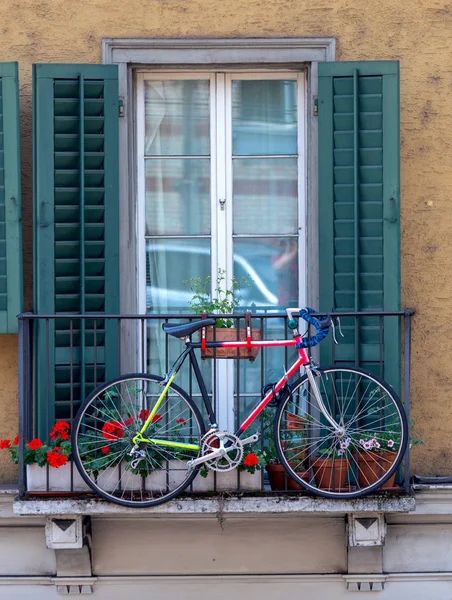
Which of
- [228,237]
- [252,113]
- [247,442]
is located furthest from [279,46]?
[247,442]

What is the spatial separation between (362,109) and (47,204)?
1.91 metres

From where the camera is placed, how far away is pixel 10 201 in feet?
20.8

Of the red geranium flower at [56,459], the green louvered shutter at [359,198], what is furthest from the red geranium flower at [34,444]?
the green louvered shutter at [359,198]

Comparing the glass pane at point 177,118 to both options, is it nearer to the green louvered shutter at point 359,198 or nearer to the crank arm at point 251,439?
the green louvered shutter at point 359,198

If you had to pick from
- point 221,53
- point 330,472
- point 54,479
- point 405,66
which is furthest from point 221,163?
point 54,479

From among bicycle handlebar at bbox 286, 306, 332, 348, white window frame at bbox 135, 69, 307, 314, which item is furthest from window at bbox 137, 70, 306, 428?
bicycle handlebar at bbox 286, 306, 332, 348

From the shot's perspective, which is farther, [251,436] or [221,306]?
[221,306]

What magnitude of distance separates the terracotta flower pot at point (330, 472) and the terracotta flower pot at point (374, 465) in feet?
0.33

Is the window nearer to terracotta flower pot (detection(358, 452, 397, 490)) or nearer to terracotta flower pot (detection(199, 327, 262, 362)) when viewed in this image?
terracotta flower pot (detection(199, 327, 262, 362))

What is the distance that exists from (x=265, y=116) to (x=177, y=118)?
1.78 feet

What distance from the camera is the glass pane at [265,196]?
22.4 feet

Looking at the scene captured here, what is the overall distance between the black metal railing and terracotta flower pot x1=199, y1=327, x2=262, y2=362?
6 centimetres

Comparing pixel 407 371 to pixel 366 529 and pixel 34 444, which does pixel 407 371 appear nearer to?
pixel 366 529

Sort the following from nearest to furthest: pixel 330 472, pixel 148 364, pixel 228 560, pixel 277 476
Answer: pixel 330 472 < pixel 277 476 < pixel 228 560 < pixel 148 364
